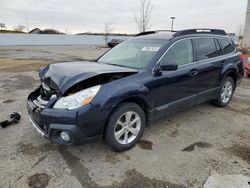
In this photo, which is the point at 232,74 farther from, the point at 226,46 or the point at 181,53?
the point at 181,53

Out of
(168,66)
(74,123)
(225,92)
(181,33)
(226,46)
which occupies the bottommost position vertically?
(225,92)

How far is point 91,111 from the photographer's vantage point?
281 cm

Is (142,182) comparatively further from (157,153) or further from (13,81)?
(13,81)

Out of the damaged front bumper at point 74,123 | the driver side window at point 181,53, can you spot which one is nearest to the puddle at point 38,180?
the damaged front bumper at point 74,123

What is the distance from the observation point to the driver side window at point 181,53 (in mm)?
3770

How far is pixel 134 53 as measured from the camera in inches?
163

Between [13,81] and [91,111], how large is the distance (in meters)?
6.36

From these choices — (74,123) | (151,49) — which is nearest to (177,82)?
(151,49)

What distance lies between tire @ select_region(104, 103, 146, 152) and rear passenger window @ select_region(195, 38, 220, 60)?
1813 mm

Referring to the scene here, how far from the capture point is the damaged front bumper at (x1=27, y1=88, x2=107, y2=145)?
278cm

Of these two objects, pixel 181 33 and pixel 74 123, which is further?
pixel 181 33

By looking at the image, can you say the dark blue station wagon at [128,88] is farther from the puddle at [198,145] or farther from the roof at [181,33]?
the puddle at [198,145]

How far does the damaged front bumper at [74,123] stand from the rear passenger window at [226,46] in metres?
3.48

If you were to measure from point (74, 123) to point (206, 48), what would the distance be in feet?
10.3
